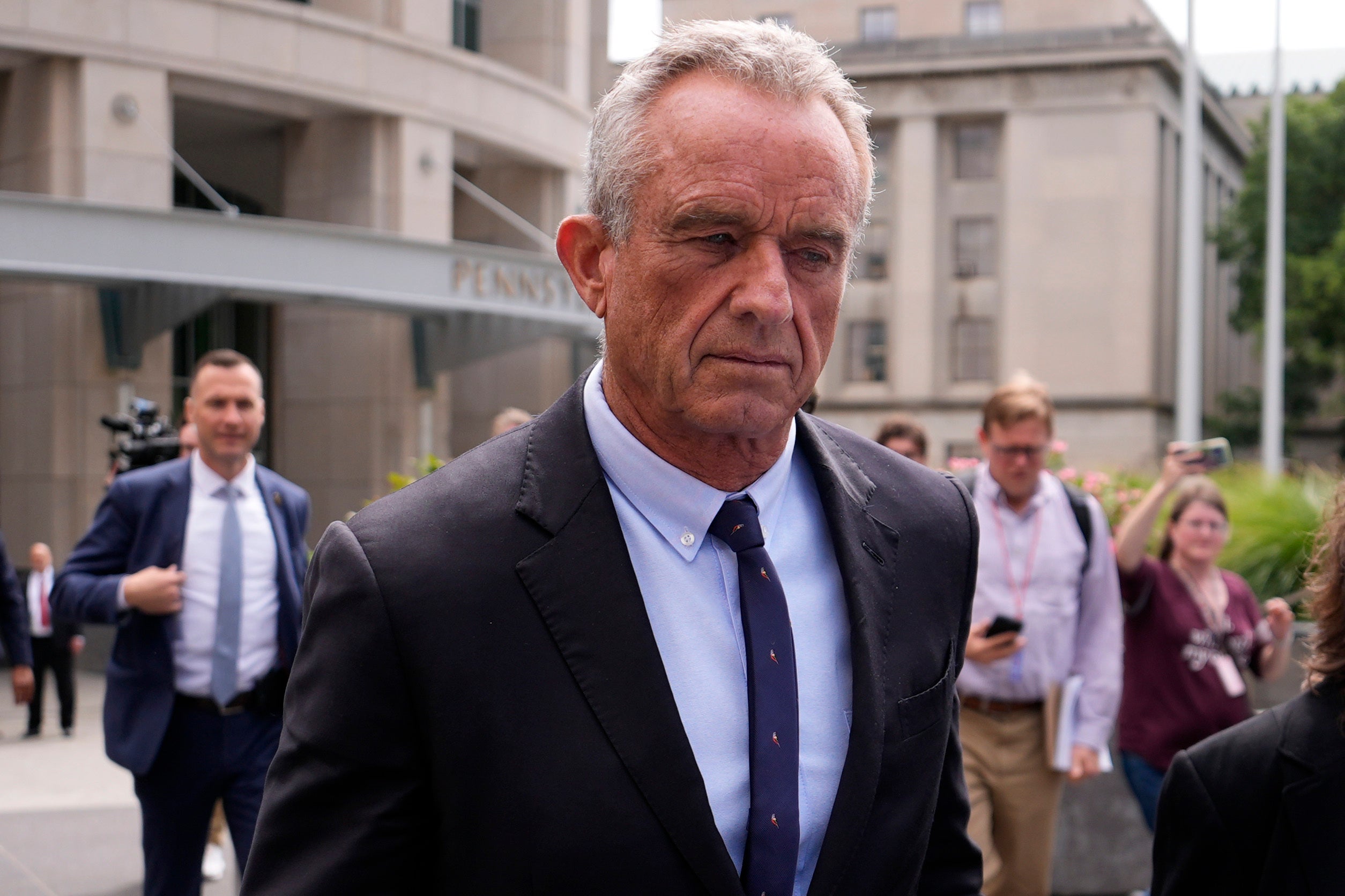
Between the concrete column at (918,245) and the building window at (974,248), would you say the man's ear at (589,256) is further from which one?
the building window at (974,248)

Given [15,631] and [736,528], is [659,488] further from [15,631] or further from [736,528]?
[15,631]

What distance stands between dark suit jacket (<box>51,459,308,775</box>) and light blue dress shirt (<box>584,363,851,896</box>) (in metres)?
3.65

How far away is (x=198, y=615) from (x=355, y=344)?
60.0ft

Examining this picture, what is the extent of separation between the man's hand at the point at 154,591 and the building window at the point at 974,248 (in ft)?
155

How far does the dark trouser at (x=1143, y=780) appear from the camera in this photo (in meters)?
6.03

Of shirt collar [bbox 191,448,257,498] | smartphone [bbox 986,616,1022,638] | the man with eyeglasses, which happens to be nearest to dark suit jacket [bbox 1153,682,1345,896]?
smartphone [bbox 986,616,1022,638]

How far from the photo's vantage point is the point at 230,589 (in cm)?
534

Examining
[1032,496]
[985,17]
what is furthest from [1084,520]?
[985,17]

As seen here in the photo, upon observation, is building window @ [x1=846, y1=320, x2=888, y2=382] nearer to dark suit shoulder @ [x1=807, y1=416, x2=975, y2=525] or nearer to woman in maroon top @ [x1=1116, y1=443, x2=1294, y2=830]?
woman in maroon top @ [x1=1116, y1=443, x2=1294, y2=830]

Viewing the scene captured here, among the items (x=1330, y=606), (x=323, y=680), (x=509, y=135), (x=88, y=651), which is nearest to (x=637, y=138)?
(x=323, y=680)

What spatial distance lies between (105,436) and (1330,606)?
61.0 feet

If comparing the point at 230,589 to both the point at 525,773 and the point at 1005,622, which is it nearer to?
the point at 1005,622

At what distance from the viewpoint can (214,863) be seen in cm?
733

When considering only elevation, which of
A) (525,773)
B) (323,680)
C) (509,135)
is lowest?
(525,773)
